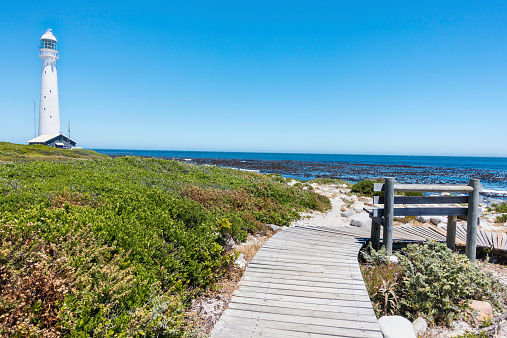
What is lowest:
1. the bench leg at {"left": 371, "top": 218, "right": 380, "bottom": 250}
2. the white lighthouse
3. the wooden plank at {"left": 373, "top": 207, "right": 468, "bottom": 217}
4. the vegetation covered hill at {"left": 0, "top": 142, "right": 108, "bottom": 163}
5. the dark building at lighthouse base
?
the bench leg at {"left": 371, "top": 218, "right": 380, "bottom": 250}

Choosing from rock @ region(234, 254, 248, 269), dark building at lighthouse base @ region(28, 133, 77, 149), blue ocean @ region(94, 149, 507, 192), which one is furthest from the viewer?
dark building at lighthouse base @ region(28, 133, 77, 149)

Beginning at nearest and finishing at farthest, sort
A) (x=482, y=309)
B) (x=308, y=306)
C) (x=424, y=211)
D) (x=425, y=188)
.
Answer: (x=308, y=306)
(x=482, y=309)
(x=425, y=188)
(x=424, y=211)

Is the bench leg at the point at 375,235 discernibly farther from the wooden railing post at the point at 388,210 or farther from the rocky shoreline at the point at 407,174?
the rocky shoreline at the point at 407,174

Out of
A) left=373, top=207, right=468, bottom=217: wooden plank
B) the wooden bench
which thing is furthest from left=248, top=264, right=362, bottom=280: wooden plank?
left=373, top=207, right=468, bottom=217: wooden plank

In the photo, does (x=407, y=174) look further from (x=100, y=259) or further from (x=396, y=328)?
(x=100, y=259)

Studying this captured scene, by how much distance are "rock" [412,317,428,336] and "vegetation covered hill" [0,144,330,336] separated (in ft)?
11.9

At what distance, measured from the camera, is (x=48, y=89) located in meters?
44.6

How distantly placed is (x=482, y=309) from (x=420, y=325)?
154cm

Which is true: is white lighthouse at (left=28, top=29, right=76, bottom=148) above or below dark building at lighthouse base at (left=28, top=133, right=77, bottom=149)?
above

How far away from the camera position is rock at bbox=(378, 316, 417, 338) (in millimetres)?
4055

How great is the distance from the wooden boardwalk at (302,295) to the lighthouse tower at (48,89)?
171 feet

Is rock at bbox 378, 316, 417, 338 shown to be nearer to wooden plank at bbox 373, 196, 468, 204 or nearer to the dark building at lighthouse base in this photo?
wooden plank at bbox 373, 196, 468, 204

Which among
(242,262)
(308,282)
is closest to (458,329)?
(308,282)

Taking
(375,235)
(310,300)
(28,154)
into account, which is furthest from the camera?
(28,154)
